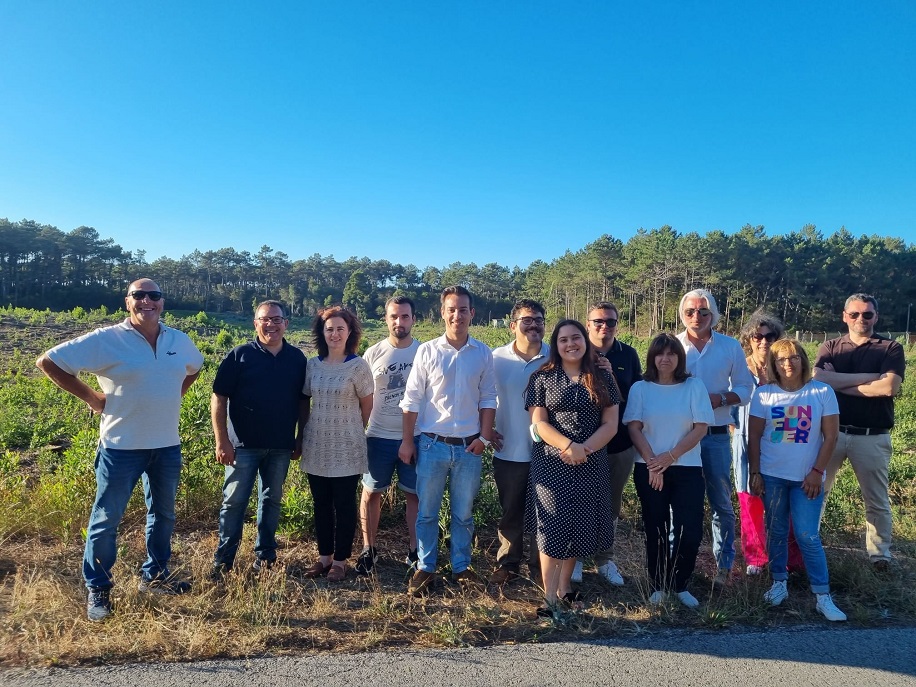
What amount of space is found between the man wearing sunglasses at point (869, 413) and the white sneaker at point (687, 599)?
55.3 inches

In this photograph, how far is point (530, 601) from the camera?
332 centimetres

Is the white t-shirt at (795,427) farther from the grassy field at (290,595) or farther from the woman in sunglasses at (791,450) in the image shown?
the grassy field at (290,595)

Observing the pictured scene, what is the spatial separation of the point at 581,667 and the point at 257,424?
89.7 inches

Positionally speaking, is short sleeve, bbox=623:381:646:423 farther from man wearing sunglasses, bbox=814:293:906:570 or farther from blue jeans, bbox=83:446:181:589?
blue jeans, bbox=83:446:181:589

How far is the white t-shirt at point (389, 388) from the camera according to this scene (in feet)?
12.3

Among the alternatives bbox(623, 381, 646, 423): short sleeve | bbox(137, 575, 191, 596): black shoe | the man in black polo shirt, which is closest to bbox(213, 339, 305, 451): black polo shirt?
the man in black polo shirt

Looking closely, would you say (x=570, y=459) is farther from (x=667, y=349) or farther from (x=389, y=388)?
(x=389, y=388)

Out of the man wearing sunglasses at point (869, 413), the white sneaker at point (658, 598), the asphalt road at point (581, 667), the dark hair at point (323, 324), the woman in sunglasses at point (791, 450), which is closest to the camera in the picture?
the asphalt road at point (581, 667)

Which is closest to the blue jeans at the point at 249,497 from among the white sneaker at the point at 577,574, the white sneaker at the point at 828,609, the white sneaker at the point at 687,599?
the white sneaker at the point at 577,574

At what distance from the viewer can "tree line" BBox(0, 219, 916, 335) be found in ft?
159

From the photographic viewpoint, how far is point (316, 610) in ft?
10.1

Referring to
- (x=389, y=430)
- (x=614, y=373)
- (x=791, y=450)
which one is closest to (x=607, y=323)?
(x=614, y=373)

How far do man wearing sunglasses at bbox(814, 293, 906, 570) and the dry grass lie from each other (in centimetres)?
34

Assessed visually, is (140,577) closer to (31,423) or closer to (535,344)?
(535,344)
